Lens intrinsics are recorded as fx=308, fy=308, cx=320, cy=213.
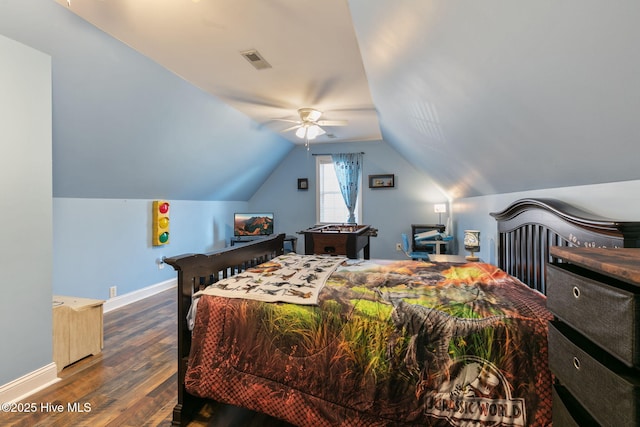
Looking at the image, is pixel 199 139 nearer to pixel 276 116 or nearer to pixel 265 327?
pixel 276 116

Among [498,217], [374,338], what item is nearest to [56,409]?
[374,338]

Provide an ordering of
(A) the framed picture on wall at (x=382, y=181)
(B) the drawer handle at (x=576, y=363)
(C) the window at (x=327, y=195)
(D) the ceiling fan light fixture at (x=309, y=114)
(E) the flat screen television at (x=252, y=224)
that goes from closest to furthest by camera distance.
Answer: (B) the drawer handle at (x=576, y=363) → (D) the ceiling fan light fixture at (x=309, y=114) → (E) the flat screen television at (x=252, y=224) → (A) the framed picture on wall at (x=382, y=181) → (C) the window at (x=327, y=195)

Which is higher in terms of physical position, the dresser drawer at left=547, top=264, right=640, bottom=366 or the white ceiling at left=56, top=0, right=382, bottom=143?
the white ceiling at left=56, top=0, right=382, bottom=143

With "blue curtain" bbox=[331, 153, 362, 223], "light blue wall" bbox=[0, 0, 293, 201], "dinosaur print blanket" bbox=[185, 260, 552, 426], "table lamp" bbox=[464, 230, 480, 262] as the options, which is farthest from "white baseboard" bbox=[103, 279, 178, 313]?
"table lamp" bbox=[464, 230, 480, 262]

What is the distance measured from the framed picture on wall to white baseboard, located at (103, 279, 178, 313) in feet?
12.8

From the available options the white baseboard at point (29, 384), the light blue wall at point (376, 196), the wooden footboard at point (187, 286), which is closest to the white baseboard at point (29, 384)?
the white baseboard at point (29, 384)

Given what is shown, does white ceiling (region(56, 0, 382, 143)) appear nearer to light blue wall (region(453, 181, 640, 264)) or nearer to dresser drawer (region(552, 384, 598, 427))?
light blue wall (region(453, 181, 640, 264))

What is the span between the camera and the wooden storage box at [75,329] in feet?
7.57

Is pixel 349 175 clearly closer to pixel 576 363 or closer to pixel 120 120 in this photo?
pixel 120 120

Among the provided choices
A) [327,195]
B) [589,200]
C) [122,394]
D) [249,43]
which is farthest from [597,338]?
[327,195]

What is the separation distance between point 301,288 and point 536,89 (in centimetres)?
153

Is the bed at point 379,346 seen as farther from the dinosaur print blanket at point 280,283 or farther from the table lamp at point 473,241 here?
the table lamp at point 473,241

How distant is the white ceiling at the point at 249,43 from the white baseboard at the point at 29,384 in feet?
7.78

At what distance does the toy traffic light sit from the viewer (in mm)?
4277
